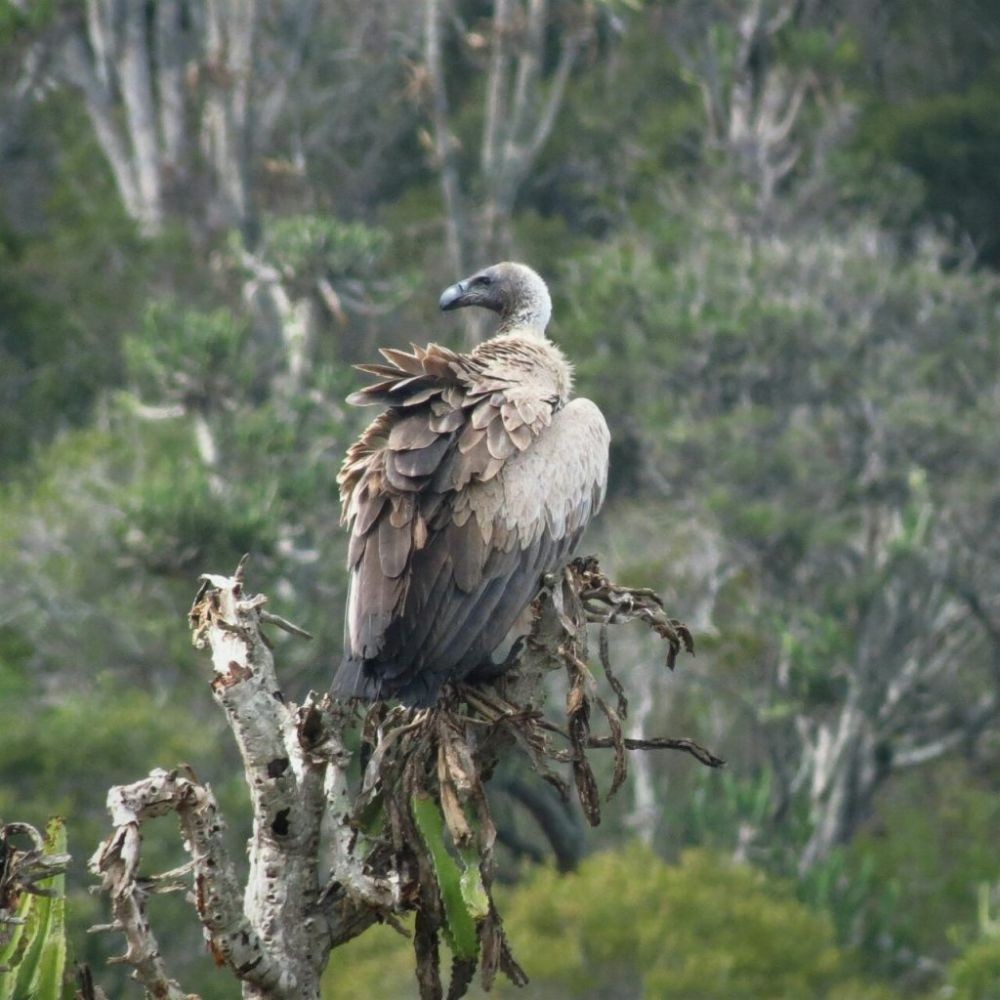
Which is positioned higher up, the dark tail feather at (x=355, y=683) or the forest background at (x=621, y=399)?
the dark tail feather at (x=355, y=683)

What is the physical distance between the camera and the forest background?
18.7m

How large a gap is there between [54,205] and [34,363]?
7.51 metres

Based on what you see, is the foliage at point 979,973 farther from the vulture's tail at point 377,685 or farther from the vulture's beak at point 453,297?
the vulture's tail at point 377,685

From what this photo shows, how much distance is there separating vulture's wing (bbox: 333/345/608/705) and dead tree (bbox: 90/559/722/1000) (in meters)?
0.40

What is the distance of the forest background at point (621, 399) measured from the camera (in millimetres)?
18688

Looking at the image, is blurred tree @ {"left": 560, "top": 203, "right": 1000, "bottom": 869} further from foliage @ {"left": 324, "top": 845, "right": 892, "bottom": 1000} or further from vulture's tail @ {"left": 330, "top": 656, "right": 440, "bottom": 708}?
vulture's tail @ {"left": 330, "top": 656, "right": 440, "bottom": 708}

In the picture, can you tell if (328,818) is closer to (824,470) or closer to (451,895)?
(451,895)

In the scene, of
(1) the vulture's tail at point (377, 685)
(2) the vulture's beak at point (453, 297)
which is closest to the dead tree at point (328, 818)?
(1) the vulture's tail at point (377, 685)

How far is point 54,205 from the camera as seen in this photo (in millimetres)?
37344

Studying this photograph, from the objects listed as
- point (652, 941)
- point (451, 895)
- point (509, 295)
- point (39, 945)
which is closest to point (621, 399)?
point (652, 941)

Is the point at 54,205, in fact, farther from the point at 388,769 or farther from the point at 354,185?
the point at 388,769

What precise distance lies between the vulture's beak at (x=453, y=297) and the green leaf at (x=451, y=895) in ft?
11.9

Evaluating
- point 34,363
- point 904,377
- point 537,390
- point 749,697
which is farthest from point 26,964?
point 34,363

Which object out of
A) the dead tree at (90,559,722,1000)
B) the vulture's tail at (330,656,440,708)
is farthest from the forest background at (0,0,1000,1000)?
the dead tree at (90,559,722,1000)
